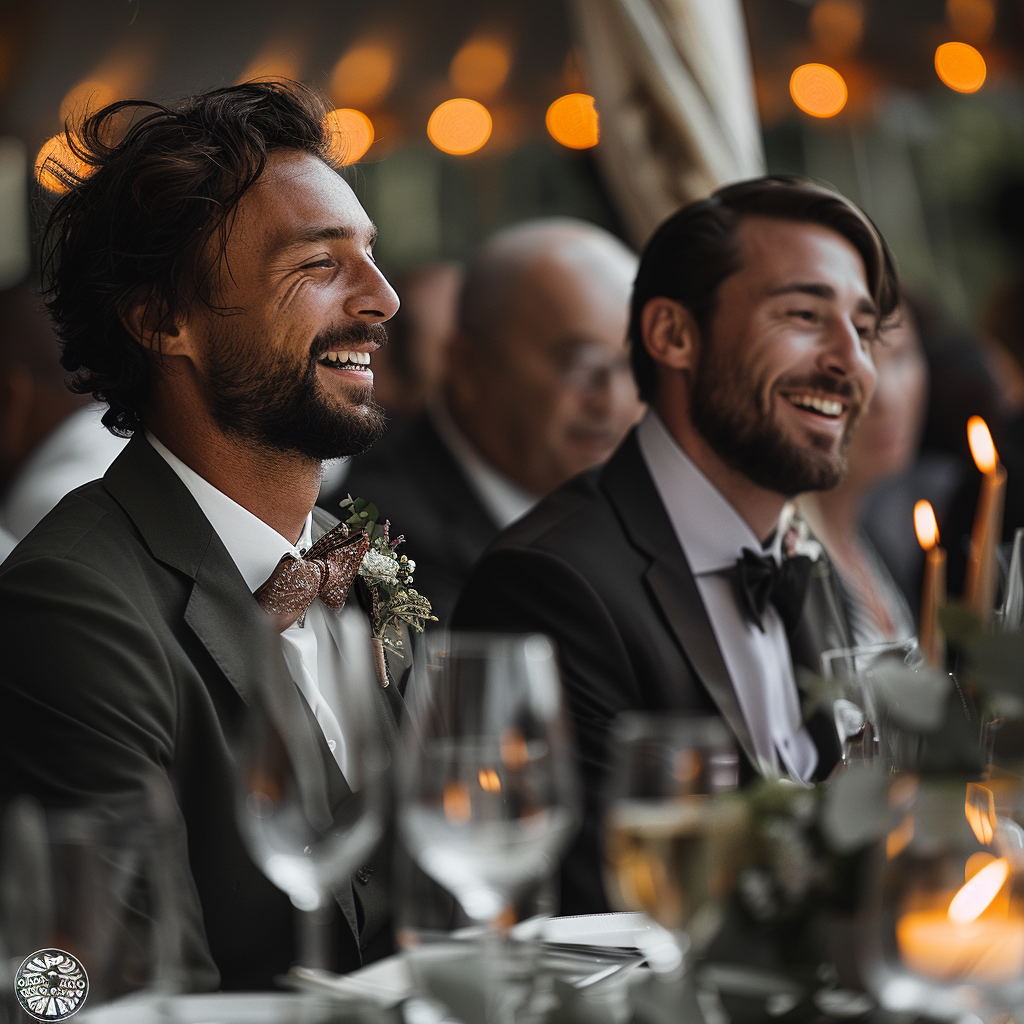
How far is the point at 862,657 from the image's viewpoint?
1.50m

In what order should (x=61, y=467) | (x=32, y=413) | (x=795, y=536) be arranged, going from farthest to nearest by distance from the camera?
1. (x=32, y=413)
2. (x=61, y=467)
3. (x=795, y=536)

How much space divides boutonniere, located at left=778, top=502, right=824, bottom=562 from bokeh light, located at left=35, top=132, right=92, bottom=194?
1.30m

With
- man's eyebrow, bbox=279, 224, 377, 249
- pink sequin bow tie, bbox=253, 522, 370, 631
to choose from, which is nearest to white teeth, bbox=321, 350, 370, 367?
man's eyebrow, bbox=279, 224, 377, 249

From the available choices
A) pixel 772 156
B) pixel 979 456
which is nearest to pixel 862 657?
pixel 979 456

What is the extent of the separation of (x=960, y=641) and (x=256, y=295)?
43.5 inches

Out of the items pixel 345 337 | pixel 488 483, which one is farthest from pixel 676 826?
pixel 488 483

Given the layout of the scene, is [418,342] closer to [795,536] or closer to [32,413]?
[32,413]

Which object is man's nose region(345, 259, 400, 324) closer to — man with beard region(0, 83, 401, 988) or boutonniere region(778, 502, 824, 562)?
man with beard region(0, 83, 401, 988)

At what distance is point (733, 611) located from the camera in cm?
220

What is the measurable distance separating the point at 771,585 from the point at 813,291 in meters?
0.50

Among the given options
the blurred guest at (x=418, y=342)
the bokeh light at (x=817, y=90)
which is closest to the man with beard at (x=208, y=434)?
the blurred guest at (x=418, y=342)

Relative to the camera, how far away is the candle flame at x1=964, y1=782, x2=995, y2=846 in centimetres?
88

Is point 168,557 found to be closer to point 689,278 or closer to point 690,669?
point 690,669

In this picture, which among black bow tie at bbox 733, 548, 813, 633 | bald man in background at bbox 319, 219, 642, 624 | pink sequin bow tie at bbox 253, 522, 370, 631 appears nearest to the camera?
pink sequin bow tie at bbox 253, 522, 370, 631
